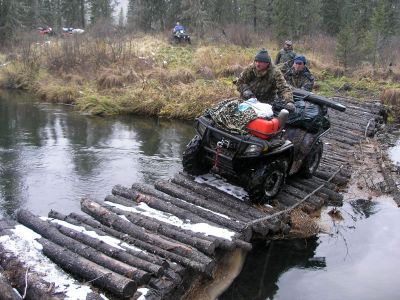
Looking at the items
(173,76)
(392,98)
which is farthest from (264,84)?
(173,76)

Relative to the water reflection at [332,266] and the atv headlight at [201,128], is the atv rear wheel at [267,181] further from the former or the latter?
the atv headlight at [201,128]

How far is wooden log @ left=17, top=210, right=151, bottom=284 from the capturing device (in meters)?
4.85

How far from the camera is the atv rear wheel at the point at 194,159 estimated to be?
734 cm

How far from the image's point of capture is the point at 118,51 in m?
21.3

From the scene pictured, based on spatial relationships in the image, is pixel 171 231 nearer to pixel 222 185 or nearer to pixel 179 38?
pixel 222 185

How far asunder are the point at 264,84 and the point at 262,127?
1.50 metres

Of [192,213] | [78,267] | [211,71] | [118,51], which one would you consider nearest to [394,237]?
[192,213]

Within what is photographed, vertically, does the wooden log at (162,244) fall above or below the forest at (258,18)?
below

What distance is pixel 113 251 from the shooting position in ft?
17.3

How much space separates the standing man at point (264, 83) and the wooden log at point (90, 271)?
3.84 meters

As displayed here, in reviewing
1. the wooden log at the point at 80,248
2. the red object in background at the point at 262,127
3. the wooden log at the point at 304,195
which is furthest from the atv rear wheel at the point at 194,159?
the wooden log at the point at 80,248

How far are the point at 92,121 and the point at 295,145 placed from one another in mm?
9017

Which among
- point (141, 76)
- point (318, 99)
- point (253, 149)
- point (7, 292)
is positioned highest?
point (318, 99)

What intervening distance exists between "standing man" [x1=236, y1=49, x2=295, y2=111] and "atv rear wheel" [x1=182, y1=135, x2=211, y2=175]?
3.68 ft
